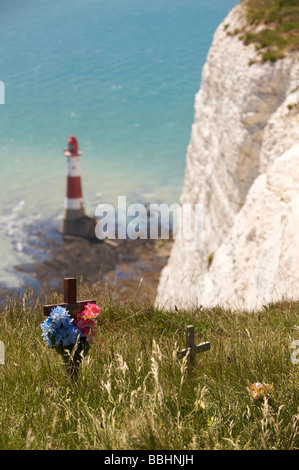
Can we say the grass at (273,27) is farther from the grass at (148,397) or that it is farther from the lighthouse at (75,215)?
the lighthouse at (75,215)

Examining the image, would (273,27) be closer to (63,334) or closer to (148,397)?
(63,334)

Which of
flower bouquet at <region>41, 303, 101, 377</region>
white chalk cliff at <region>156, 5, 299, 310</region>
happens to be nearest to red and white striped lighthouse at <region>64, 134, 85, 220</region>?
white chalk cliff at <region>156, 5, 299, 310</region>

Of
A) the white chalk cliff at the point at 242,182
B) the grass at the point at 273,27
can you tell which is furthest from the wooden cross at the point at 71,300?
the grass at the point at 273,27

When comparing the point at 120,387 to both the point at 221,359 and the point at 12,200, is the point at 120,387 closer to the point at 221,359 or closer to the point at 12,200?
the point at 221,359

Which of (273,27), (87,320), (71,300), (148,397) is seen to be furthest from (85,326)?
(273,27)

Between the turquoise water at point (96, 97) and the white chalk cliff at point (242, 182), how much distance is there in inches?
974

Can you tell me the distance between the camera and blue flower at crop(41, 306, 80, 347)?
4.23 m

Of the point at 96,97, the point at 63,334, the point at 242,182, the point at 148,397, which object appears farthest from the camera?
the point at 96,97

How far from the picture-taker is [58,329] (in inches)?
168

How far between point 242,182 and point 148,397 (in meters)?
14.8

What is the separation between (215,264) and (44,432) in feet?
35.9

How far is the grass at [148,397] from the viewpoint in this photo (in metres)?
3.24

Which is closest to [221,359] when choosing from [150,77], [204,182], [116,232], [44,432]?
[44,432]
